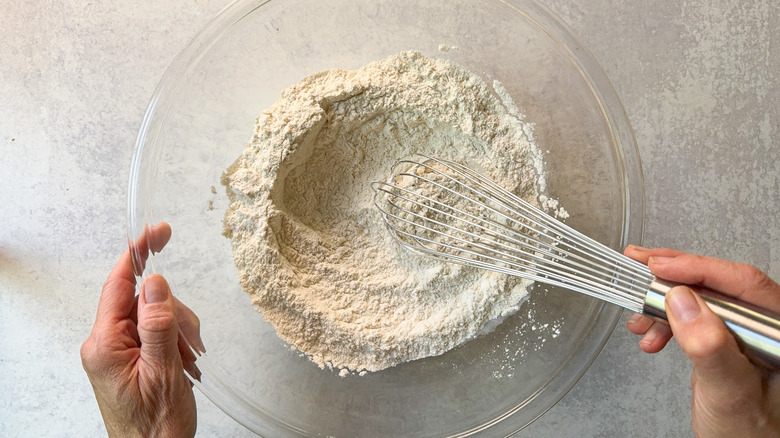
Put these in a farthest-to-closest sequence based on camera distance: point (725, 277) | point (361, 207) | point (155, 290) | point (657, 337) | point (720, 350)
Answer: point (361, 207)
point (657, 337)
point (155, 290)
point (725, 277)
point (720, 350)

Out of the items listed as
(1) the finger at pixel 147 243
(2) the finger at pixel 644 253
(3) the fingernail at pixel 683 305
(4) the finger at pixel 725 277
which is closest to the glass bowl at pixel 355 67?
(1) the finger at pixel 147 243

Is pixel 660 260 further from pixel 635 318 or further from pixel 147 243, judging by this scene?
pixel 147 243

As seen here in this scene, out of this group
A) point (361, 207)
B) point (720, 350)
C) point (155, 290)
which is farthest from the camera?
point (361, 207)

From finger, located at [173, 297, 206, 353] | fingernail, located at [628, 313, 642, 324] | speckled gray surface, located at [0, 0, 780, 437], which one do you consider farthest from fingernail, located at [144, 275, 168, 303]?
fingernail, located at [628, 313, 642, 324]

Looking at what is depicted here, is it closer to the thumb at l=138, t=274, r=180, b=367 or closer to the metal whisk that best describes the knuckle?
the thumb at l=138, t=274, r=180, b=367

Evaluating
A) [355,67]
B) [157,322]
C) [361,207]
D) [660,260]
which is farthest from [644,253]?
[157,322]

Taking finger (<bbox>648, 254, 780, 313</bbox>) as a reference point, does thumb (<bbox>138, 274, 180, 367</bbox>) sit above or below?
below

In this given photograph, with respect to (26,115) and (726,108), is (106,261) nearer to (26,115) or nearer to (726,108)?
(26,115)
